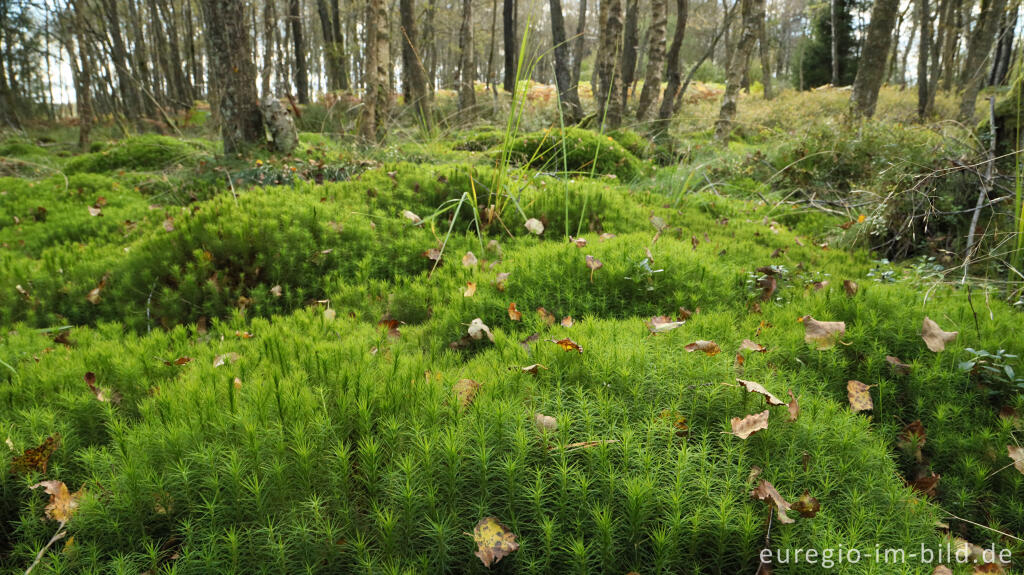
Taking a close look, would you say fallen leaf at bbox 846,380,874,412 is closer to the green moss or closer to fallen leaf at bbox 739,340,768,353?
fallen leaf at bbox 739,340,768,353

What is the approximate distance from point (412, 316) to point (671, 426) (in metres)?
1.92

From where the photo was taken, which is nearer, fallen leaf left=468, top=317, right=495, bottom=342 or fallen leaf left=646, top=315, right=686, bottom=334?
fallen leaf left=646, top=315, right=686, bottom=334

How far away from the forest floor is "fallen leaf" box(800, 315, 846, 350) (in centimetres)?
3

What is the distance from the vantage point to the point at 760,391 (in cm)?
187

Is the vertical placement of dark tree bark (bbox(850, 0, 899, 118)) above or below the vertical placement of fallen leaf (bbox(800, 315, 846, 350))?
above

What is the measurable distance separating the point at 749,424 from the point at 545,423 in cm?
76

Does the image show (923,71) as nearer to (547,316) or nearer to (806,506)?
(547,316)

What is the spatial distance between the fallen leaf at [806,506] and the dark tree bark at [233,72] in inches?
319

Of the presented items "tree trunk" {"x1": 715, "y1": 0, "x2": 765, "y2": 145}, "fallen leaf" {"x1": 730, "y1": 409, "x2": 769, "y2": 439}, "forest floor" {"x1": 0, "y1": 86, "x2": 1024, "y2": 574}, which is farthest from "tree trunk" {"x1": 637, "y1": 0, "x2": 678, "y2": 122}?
"fallen leaf" {"x1": 730, "y1": 409, "x2": 769, "y2": 439}

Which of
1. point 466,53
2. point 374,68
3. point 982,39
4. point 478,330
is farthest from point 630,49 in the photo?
point 478,330

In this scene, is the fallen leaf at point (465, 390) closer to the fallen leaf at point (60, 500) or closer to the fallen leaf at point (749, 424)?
the fallen leaf at point (749, 424)

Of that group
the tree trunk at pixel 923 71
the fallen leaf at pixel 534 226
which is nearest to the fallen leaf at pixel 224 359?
the fallen leaf at pixel 534 226

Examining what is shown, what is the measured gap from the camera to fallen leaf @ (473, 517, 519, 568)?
136 cm

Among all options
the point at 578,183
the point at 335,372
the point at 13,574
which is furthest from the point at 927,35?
the point at 13,574
